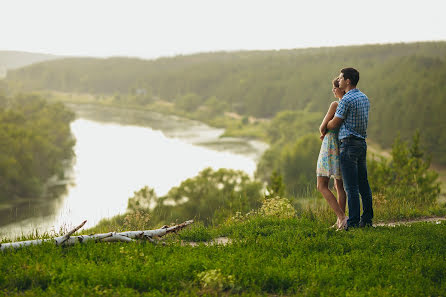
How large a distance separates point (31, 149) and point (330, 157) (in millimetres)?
63948

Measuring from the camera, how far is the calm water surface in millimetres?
64375

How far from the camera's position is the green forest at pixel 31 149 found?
185 ft

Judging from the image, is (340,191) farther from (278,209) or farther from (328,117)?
(278,209)

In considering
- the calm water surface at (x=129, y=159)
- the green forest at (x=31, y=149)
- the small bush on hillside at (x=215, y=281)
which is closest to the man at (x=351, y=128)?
the small bush on hillside at (x=215, y=281)

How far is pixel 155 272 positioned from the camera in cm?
507

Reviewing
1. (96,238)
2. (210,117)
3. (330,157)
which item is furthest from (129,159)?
(96,238)

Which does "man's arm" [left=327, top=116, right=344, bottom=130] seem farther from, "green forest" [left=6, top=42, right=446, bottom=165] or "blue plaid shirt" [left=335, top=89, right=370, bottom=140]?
"green forest" [left=6, top=42, right=446, bottom=165]

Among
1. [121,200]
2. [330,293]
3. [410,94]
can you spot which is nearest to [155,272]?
[330,293]

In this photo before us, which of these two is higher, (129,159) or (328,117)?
(328,117)

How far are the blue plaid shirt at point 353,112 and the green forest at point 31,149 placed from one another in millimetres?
53057

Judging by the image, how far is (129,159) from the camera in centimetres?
9681

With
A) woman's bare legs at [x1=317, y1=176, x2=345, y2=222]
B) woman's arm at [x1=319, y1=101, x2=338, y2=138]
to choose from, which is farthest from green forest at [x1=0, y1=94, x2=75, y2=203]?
woman's arm at [x1=319, y1=101, x2=338, y2=138]

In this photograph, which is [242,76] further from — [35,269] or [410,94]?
[35,269]

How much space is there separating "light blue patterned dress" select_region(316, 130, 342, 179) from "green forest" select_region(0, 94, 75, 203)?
173 ft
